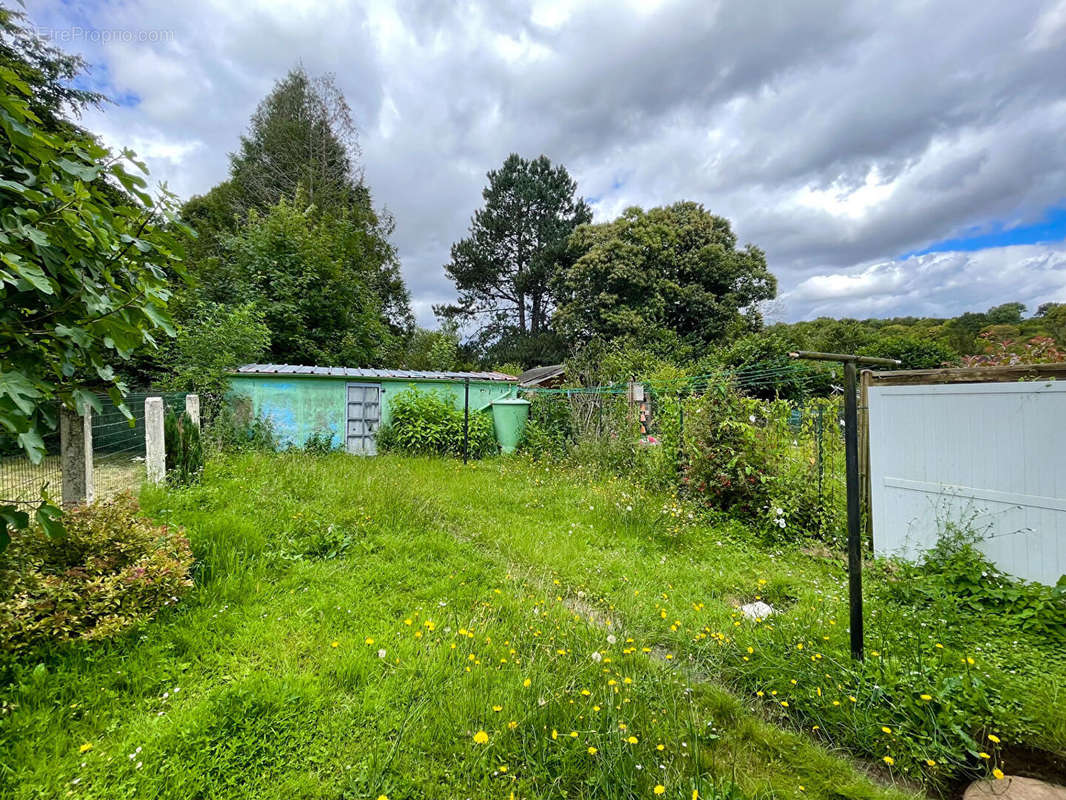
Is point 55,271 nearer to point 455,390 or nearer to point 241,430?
point 241,430

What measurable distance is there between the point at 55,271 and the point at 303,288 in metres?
12.3

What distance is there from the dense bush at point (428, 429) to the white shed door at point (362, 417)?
26cm

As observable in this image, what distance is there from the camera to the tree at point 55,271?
1.23 meters

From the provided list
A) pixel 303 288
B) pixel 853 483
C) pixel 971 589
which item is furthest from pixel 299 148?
pixel 971 589

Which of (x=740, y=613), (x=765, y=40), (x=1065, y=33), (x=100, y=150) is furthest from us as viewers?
(x=765, y=40)

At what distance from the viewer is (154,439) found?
4645 millimetres

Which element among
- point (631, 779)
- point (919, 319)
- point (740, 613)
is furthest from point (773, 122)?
point (919, 319)

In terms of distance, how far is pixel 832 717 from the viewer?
1926 mm

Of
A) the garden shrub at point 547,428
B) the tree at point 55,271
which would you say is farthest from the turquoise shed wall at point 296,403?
the tree at point 55,271

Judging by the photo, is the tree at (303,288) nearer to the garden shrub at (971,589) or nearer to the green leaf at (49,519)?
the green leaf at (49,519)

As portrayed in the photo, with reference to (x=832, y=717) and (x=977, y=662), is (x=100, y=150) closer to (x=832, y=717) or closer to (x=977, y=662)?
(x=832, y=717)

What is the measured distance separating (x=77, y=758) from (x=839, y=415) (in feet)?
21.0

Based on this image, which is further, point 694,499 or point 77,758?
Result: point 694,499

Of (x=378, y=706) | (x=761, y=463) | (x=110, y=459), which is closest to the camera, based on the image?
(x=378, y=706)
